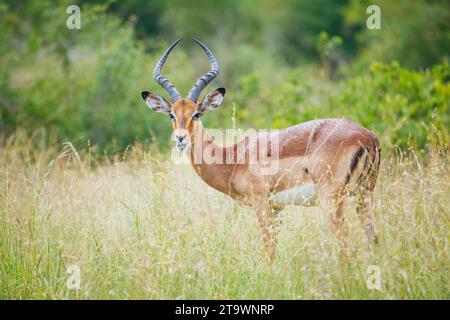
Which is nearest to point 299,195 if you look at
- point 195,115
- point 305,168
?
point 305,168

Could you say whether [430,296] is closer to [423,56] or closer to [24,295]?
[24,295]

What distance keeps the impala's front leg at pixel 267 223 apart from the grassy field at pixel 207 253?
10cm

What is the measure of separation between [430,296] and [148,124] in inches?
395

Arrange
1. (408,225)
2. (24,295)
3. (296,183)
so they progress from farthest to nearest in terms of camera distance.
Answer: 1. (296,183)
2. (408,225)
3. (24,295)

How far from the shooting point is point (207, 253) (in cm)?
590

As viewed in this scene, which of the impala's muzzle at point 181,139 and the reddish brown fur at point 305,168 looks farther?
the impala's muzzle at point 181,139

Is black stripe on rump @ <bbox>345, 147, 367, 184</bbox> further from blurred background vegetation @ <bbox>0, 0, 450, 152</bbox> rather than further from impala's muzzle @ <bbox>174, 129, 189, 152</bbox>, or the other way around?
impala's muzzle @ <bbox>174, 129, 189, 152</bbox>

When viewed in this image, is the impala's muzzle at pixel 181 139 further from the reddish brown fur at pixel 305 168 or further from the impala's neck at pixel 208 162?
the impala's neck at pixel 208 162

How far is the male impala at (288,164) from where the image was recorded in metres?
6.68

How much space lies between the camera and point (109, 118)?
48.1 feet

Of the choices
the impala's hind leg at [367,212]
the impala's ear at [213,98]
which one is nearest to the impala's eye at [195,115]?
the impala's ear at [213,98]

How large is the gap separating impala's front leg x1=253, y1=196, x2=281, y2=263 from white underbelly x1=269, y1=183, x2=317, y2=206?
19cm

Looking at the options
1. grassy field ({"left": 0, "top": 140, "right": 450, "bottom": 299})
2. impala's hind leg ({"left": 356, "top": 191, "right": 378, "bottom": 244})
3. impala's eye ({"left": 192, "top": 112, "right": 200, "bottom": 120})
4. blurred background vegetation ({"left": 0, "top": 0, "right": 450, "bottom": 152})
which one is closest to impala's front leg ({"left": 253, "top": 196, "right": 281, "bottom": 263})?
grassy field ({"left": 0, "top": 140, "right": 450, "bottom": 299})
